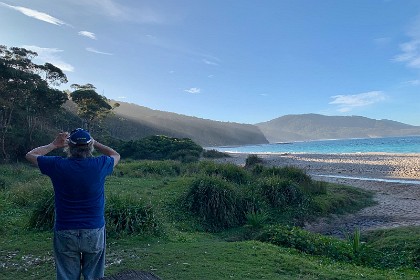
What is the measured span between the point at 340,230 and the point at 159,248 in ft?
23.7

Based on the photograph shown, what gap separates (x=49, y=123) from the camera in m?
40.6

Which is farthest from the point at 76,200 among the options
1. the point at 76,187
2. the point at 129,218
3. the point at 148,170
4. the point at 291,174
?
the point at 148,170

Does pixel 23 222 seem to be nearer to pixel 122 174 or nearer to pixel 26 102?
pixel 122 174

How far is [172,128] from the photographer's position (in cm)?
13588

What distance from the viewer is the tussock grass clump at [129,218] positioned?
323 inches

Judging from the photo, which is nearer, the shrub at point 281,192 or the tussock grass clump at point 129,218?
the tussock grass clump at point 129,218

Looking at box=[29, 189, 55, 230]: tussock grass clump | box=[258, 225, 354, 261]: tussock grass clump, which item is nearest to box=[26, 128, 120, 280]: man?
Result: box=[29, 189, 55, 230]: tussock grass clump

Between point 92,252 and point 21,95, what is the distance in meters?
31.4

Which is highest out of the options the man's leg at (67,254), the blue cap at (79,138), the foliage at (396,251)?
the blue cap at (79,138)

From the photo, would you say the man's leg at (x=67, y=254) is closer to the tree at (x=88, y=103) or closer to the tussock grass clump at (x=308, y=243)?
the tussock grass clump at (x=308, y=243)

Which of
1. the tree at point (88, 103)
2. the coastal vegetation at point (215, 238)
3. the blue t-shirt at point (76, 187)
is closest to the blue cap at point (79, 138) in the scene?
the blue t-shirt at point (76, 187)

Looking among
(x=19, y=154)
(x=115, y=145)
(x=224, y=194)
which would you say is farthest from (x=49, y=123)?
(x=224, y=194)

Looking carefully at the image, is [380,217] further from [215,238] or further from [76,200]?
[76,200]

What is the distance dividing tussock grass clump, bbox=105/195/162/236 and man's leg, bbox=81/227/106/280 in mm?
4569
